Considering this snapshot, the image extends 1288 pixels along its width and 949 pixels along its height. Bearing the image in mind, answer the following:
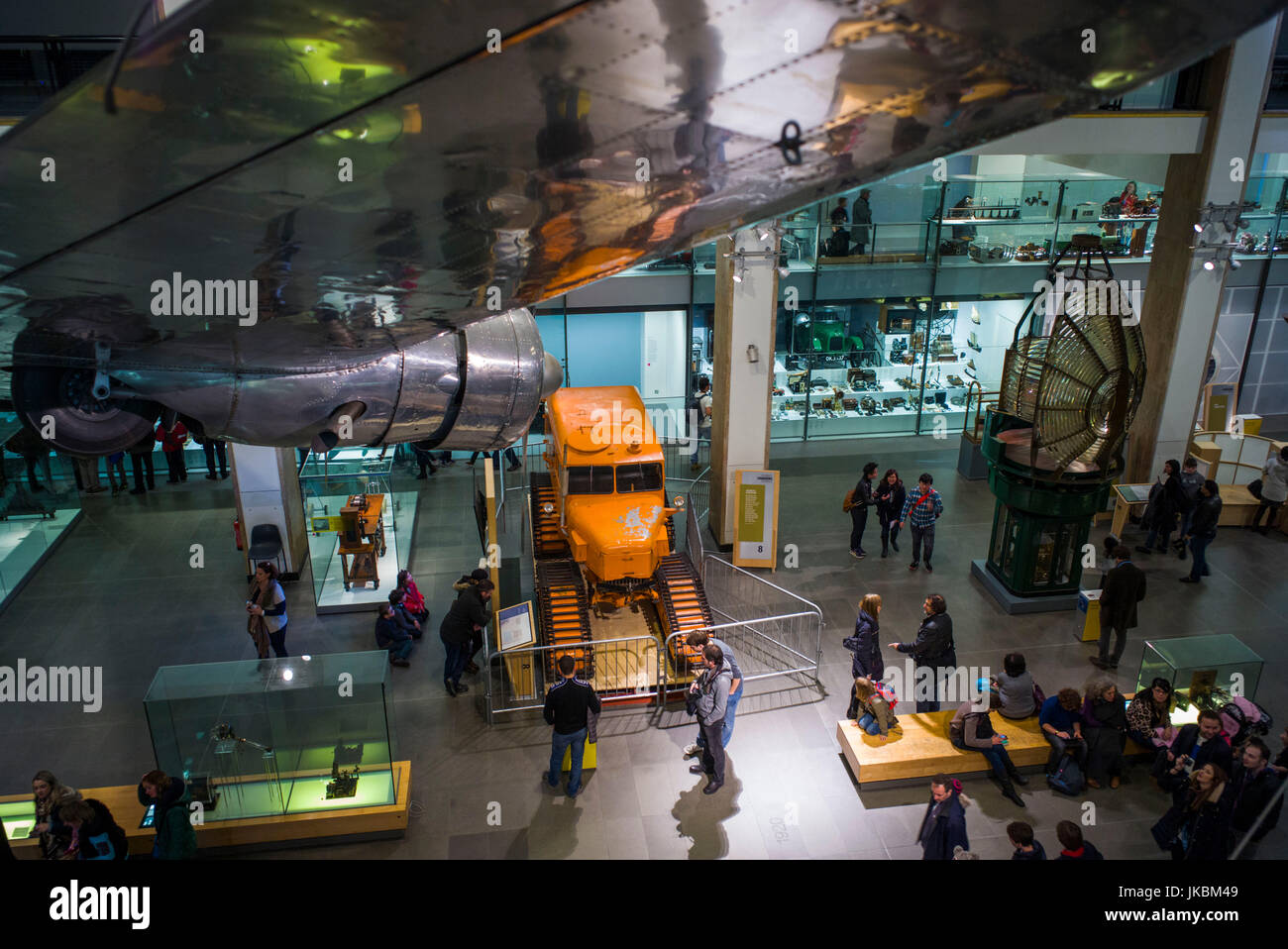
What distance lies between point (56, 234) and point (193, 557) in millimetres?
12815

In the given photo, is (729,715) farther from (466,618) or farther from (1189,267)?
(1189,267)

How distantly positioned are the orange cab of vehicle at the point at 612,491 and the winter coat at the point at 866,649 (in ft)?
8.33

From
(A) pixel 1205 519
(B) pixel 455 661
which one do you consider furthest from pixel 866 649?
(A) pixel 1205 519

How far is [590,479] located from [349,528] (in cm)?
316

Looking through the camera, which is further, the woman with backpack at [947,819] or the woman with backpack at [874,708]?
the woman with backpack at [874,708]

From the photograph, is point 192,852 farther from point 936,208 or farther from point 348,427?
point 936,208

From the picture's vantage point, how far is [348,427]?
3301 mm

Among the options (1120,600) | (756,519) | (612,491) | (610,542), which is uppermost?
(612,491)

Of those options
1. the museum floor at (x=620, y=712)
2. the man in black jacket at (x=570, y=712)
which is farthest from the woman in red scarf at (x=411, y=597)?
the man in black jacket at (x=570, y=712)

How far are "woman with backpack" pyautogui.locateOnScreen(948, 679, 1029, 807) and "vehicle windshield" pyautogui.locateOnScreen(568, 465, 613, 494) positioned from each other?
478cm

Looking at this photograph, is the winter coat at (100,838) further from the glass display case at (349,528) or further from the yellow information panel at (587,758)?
the glass display case at (349,528)

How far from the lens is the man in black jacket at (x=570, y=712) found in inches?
335

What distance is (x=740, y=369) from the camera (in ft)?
41.9
